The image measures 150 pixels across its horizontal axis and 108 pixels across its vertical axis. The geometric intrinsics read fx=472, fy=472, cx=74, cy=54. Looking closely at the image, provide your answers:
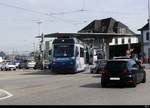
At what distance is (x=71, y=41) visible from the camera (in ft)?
147

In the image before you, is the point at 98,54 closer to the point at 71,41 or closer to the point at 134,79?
the point at 71,41

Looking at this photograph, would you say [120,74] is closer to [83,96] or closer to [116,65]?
[116,65]

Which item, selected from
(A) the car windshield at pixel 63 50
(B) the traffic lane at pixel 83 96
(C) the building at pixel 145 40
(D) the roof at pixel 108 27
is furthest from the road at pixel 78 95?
(D) the roof at pixel 108 27

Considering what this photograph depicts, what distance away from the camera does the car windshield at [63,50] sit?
4484 centimetres

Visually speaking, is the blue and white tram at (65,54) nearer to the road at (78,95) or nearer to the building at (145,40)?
the road at (78,95)

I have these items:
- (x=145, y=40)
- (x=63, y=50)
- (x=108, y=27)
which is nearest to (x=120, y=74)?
(x=63, y=50)

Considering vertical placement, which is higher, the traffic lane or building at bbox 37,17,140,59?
building at bbox 37,17,140,59

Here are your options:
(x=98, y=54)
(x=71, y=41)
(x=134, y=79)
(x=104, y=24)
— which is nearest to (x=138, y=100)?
(x=134, y=79)

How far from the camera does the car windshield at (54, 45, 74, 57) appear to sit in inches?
1766

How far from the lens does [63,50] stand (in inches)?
1777

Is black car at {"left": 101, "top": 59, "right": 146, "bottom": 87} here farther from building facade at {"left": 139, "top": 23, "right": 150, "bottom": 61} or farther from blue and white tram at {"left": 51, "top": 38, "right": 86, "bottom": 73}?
building facade at {"left": 139, "top": 23, "right": 150, "bottom": 61}

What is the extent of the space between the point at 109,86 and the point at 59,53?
19333 mm

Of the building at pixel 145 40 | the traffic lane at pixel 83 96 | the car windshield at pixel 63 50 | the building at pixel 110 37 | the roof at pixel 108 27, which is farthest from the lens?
the roof at pixel 108 27

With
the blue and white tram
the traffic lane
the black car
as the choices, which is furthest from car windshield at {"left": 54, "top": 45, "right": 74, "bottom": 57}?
the traffic lane
